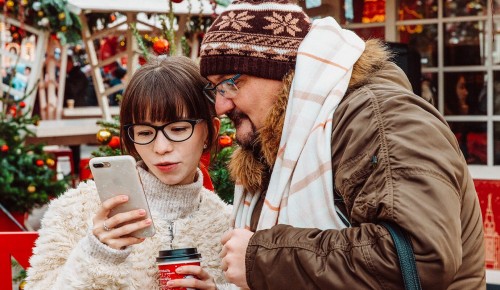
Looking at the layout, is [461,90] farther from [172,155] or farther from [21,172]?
[172,155]

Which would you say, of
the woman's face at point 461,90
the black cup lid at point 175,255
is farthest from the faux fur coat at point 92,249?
the woman's face at point 461,90

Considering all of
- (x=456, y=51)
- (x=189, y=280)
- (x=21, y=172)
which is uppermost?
(x=189, y=280)

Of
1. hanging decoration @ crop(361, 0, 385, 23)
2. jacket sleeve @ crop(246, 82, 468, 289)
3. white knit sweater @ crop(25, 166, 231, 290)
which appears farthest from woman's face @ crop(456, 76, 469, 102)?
jacket sleeve @ crop(246, 82, 468, 289)

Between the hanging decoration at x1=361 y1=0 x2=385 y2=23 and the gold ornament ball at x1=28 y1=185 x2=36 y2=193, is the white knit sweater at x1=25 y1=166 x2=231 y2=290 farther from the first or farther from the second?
the gold ornament ball at x1=28 y1=185 x2=36 y2=193

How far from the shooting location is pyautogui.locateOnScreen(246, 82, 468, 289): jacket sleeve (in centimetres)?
168

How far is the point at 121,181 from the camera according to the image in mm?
2043

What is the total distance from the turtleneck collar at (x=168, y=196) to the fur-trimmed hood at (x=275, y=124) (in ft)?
1.29

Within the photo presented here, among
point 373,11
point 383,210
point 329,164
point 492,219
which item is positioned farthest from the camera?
point 373,11

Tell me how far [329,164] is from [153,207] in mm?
835

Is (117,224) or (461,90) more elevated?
(117,224)

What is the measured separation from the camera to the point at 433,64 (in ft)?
22.5

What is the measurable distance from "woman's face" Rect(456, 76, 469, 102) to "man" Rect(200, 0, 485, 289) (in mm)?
4793

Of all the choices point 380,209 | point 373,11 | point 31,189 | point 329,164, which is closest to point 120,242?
point 329,164

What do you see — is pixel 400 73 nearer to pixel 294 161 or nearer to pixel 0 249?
pixel 294 161
